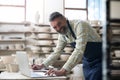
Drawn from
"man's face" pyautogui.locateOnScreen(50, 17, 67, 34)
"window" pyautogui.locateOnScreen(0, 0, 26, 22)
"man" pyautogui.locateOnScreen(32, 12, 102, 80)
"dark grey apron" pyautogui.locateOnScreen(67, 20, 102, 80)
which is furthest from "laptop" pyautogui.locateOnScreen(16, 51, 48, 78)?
"window" pyautogui.locateOnScreen(0, 0, 26, 22)

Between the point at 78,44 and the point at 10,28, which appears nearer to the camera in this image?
the point at 78,44

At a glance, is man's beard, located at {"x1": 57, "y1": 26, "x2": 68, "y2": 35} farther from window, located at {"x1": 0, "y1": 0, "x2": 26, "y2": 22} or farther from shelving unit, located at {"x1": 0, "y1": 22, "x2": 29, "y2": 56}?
window, located at {"x1": 0, "y1": 0, "x2": 26, "y2": 22}

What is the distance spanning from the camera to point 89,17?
7.28 m

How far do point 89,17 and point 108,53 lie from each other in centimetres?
668

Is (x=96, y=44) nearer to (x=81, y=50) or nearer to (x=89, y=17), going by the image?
(x=81, y=50)

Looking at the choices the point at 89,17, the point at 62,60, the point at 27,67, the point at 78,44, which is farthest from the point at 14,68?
the point at 89,17

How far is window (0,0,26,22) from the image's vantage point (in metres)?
6.93

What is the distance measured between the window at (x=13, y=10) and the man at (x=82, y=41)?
170 inches

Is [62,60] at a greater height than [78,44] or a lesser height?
lesser

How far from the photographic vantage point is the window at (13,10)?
6.93 meters

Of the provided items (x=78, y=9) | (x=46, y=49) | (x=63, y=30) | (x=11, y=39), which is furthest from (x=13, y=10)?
(x=63, y=30)

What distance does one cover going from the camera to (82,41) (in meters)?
2.46

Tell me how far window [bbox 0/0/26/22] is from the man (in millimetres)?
4330

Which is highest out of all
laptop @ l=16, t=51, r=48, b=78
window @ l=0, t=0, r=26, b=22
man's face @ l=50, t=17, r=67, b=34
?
window @ l=0, t=0, r=26, b=22
